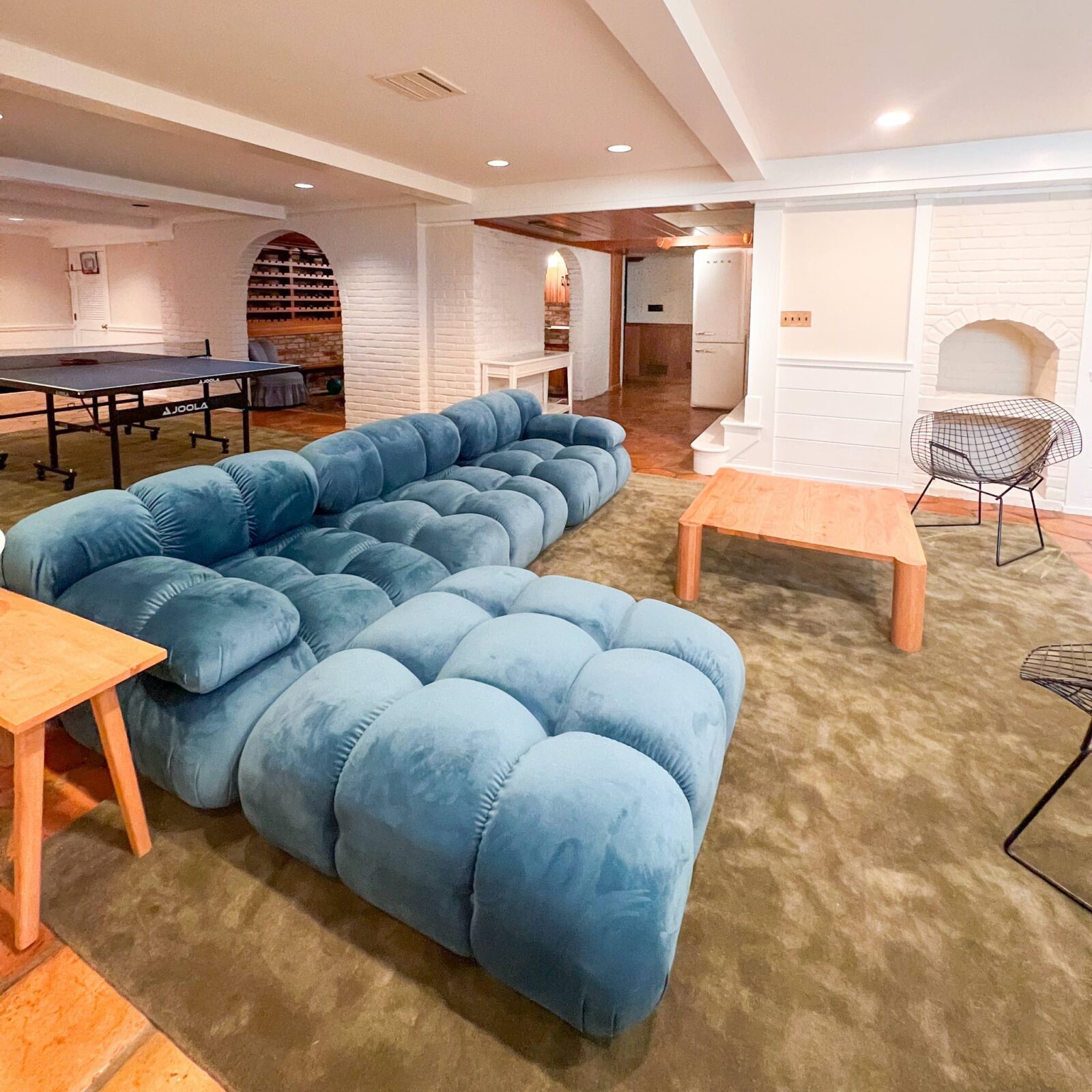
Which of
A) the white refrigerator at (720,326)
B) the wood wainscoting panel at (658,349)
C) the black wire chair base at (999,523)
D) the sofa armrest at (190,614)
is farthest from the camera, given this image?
the wood wainscoting panel at (658,349)

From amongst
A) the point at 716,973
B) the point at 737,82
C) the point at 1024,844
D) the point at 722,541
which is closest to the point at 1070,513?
the point at 722,541

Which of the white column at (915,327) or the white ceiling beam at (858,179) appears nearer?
the white ceiling beam at (858,179)

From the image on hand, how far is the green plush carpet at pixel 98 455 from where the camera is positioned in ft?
16.0

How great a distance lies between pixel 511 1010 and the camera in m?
1.40

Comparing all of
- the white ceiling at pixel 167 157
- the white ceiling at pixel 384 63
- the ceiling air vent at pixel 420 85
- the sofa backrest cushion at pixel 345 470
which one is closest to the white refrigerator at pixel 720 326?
the white ceiling at pixel 167 157

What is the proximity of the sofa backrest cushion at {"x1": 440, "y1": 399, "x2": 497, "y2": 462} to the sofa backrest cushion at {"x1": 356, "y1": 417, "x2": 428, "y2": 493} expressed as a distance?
0.47m

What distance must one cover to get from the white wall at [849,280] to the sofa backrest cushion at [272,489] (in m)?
4.08

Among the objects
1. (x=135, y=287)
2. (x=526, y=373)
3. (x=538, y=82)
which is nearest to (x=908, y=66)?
(x=538, y=82)

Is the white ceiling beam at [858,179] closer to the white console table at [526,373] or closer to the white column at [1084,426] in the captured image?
the white column at [1084,426]

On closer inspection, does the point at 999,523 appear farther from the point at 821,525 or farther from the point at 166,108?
the point at 166,108

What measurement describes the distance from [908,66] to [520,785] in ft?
11.8

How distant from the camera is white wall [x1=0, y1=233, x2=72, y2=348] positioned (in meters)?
10.1

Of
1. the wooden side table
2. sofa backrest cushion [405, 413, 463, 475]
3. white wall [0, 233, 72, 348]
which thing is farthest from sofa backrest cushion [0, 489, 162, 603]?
white wall [0, 233, 72, 348]

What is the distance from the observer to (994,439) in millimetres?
5301
